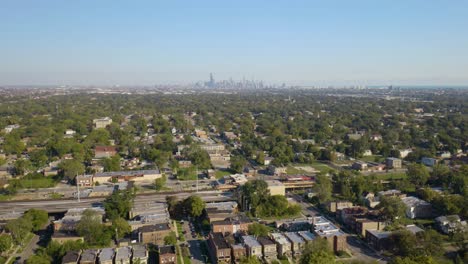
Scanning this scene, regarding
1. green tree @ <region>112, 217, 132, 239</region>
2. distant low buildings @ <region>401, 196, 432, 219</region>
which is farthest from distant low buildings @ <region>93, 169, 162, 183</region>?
distant low buildings @ <region>401, 196, 432, 219</region>

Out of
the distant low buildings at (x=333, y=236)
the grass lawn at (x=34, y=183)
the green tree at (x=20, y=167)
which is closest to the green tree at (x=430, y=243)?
the distant low buildings at (x=333, y=236)

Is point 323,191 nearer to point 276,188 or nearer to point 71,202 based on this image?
point 276,188

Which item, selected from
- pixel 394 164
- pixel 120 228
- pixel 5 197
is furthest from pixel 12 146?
pixel 394 164

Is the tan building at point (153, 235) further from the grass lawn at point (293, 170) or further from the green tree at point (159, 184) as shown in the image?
the grass lawn at point (293, 170)

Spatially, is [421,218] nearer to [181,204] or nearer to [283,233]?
[283,233]

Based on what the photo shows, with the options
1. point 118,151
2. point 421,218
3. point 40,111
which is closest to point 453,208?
point 421,218

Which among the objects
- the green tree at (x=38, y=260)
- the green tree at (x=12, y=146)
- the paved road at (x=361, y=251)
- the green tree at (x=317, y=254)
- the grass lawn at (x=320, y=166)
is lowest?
the paved road at (x=361, y=251)

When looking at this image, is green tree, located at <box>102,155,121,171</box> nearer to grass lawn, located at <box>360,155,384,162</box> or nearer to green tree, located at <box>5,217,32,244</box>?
green tree, located at <box>5,217,32,244</box>

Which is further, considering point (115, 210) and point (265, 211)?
point (265, 211)
